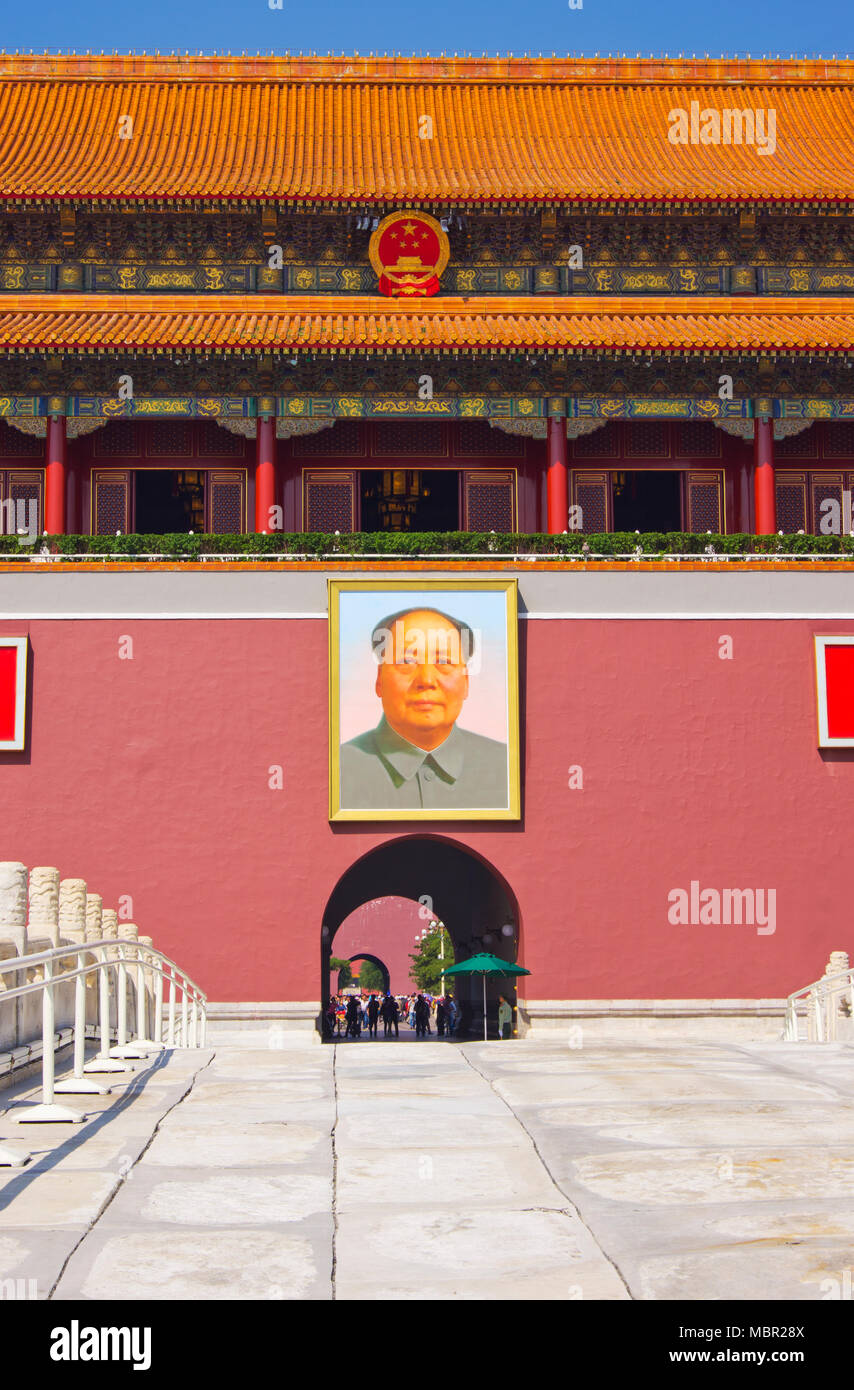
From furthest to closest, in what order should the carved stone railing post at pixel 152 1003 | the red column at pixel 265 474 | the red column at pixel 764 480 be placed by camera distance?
the red column at pixel 764 480 < the red column at pixel 265 474 < the carved stone railing post at pixel 152 1003

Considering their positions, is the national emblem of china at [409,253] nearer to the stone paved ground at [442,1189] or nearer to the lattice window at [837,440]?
the lattice window at [837,440]

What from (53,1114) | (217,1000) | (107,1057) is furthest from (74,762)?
(53,1114)

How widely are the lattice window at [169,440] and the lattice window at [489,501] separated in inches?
168

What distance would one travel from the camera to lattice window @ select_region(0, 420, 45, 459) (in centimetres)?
2248

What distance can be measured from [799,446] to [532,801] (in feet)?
25.9

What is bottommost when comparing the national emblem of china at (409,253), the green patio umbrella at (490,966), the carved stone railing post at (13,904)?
the green patio umbrella at (490,966)

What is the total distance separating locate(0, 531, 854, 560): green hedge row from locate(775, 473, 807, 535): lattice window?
2.59m

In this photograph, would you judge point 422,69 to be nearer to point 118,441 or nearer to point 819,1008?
point 118,441

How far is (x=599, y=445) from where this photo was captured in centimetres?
2264

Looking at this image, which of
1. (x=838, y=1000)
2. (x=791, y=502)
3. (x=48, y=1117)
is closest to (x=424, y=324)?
(x=791, y=502)

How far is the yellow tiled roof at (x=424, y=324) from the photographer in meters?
20.6

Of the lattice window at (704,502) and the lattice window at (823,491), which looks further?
the lattice window at (823,491)

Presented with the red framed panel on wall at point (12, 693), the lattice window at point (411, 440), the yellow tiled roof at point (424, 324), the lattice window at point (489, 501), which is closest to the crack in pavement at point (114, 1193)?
the red framed panel on wall at point (12, 693)
